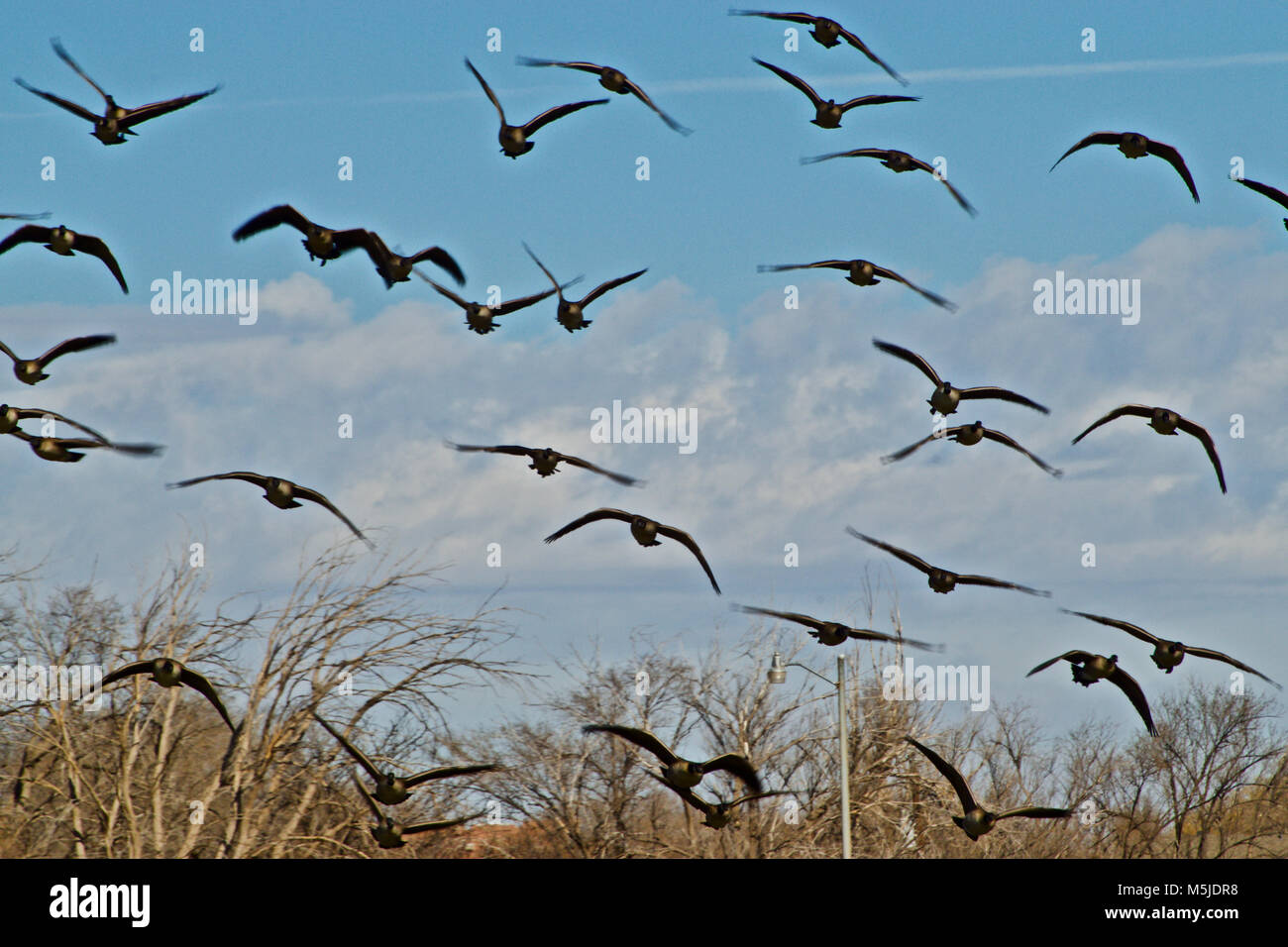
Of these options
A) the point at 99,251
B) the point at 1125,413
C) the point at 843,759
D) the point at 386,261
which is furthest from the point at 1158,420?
the point at 99,251

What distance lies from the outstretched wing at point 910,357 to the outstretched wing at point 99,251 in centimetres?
1000

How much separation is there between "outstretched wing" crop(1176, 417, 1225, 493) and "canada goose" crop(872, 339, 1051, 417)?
1861mm

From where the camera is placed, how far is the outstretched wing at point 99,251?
20125 millimetres

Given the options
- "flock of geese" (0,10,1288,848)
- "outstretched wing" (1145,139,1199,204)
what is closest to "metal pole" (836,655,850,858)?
"flock of geese" (0,10,1288,848)

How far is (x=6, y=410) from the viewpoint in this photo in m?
18.9

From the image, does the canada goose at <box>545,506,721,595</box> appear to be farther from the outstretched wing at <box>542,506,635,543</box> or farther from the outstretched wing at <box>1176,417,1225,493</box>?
the outstretched wing at <box>1176,417,1225,493</box>

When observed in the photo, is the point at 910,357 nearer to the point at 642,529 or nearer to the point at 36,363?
the point at 642,529

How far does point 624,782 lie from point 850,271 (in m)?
11.5

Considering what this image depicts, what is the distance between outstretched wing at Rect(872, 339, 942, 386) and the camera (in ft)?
68.6

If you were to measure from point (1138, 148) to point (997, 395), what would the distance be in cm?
383

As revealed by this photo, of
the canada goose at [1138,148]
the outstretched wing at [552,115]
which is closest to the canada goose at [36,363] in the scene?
the outstretched wing at [552,115]

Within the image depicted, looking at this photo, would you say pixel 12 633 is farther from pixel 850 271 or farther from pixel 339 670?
pixel 850 271

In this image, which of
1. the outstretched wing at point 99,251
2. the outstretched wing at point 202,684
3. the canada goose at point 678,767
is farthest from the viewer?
→ the outstretched wing at point 99,251

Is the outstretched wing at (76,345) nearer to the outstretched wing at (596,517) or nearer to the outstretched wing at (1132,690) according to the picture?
the outstretched wing at (596,517)
